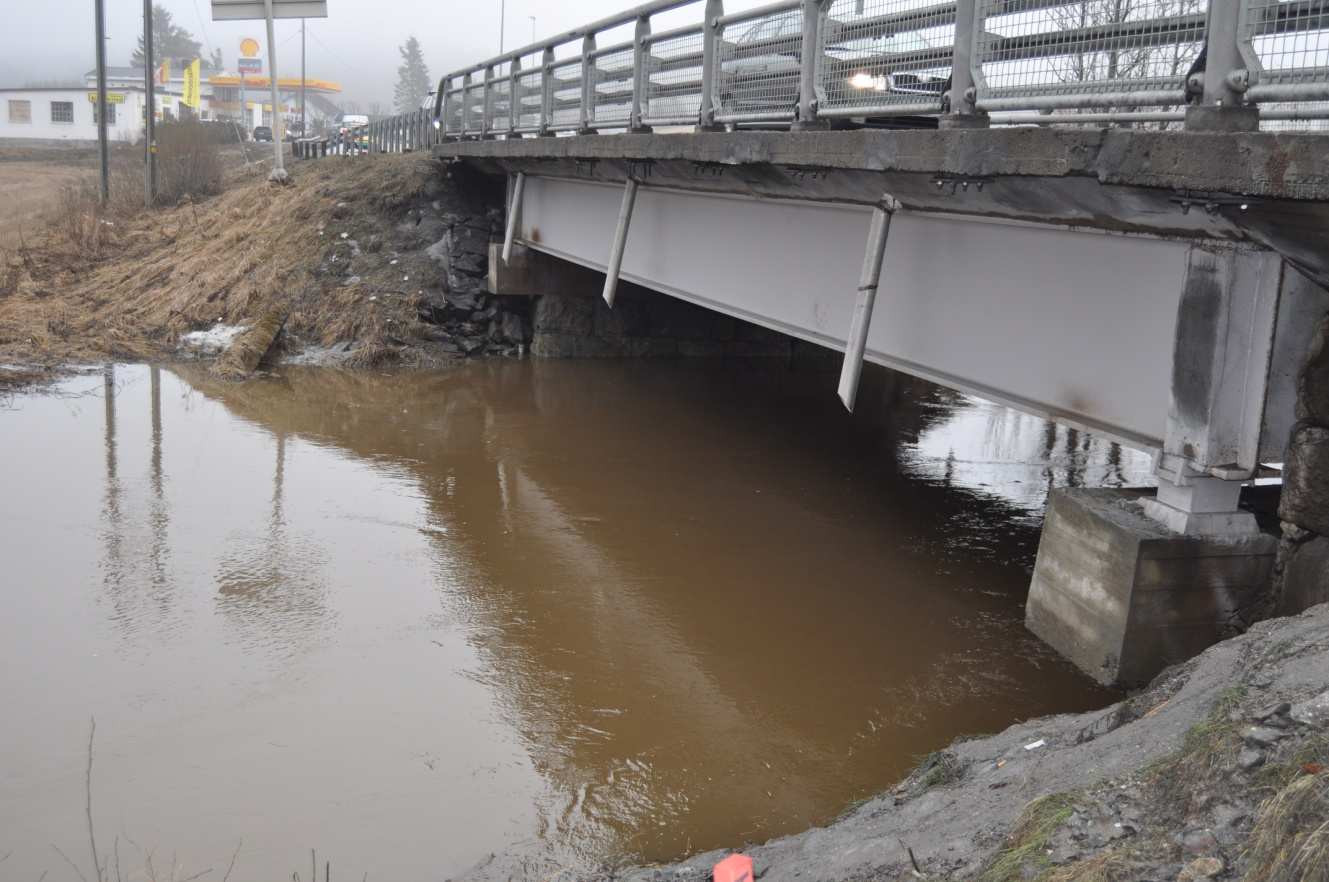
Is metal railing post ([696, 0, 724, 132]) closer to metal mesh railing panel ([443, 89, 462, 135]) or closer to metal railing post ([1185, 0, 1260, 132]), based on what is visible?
metal railing post ([1185, 0, 1260, 132])

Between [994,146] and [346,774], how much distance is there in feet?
16.1

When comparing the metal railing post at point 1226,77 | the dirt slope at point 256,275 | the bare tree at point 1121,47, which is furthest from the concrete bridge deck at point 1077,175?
the dirt slope at point 256,275

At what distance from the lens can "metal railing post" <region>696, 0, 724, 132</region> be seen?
1029cm

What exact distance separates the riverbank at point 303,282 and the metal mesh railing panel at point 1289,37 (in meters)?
16.8

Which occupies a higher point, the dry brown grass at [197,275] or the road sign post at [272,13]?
the road sign post at [272,13]

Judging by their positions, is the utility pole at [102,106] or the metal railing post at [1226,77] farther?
the utility pole at [102,106]

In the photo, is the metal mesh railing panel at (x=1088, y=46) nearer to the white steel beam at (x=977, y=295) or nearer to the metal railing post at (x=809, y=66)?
the white steel beam at (x=977, y=295)

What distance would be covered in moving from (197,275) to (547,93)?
10.0m

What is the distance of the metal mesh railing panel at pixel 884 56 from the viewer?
24.3 feet

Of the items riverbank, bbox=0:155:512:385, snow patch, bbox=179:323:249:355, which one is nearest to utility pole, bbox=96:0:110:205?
riverbank, bbox=0:155:512:385

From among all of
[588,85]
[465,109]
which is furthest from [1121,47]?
[465,109]

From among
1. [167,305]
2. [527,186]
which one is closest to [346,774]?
[527,186]

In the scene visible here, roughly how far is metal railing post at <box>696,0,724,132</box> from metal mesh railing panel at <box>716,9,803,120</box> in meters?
0.05

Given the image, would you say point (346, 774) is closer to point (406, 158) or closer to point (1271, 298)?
point (1271, 298)
